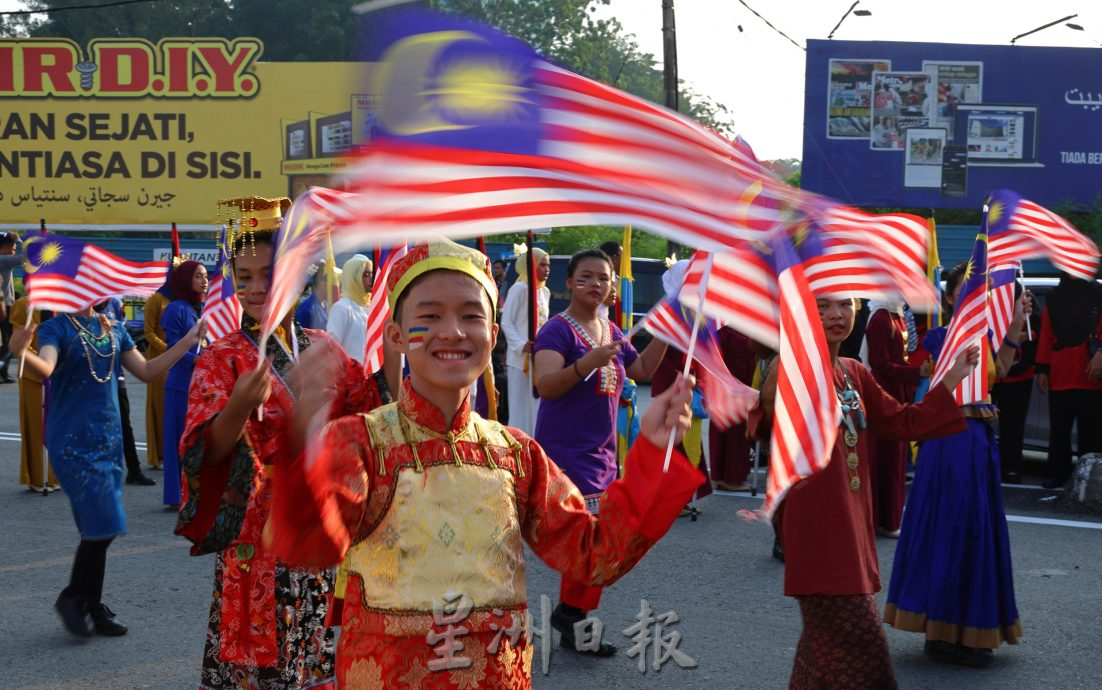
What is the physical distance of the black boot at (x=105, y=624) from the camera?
6145 millimetres

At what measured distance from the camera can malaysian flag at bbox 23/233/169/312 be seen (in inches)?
250

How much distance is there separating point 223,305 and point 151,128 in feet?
83.3

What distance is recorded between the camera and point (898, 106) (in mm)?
22406

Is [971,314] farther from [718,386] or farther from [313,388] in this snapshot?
[313,388]

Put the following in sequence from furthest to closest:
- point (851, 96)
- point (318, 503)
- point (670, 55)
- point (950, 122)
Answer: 1. point (950, 122)
2. point (851, 96)
3. point (670, 55)
4. point (318, 503)

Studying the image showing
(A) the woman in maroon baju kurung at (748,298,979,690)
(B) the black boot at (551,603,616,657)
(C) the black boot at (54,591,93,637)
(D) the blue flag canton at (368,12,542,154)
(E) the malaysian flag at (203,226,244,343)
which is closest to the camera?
(D) the blue flag canton at (368,12,542,154)

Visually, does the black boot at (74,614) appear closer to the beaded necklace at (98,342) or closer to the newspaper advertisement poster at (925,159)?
the beaded necklace at (98,342)

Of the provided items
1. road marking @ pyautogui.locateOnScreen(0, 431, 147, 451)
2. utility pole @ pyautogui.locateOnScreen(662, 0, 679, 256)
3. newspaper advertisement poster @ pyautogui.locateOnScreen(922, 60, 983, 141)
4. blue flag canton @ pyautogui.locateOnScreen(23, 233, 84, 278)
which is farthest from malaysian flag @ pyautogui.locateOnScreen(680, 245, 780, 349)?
newspaper advertisement poster @ pyautogui.locateOnScreen(922, 60, 983, 141)

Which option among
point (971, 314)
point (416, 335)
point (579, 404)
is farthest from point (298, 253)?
point (971, 314)

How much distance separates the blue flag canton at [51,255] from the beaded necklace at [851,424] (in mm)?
4092

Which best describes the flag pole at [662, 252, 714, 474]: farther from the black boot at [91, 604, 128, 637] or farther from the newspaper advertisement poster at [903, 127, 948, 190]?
the newspaper advertisement poster at [903, 127, 948, 190]

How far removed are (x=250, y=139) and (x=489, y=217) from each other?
2803cm

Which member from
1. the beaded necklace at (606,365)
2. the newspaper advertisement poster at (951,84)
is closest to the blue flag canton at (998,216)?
the beaded necklace at (606,365)

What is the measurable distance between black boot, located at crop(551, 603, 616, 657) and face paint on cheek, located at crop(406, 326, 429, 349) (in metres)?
3.37
